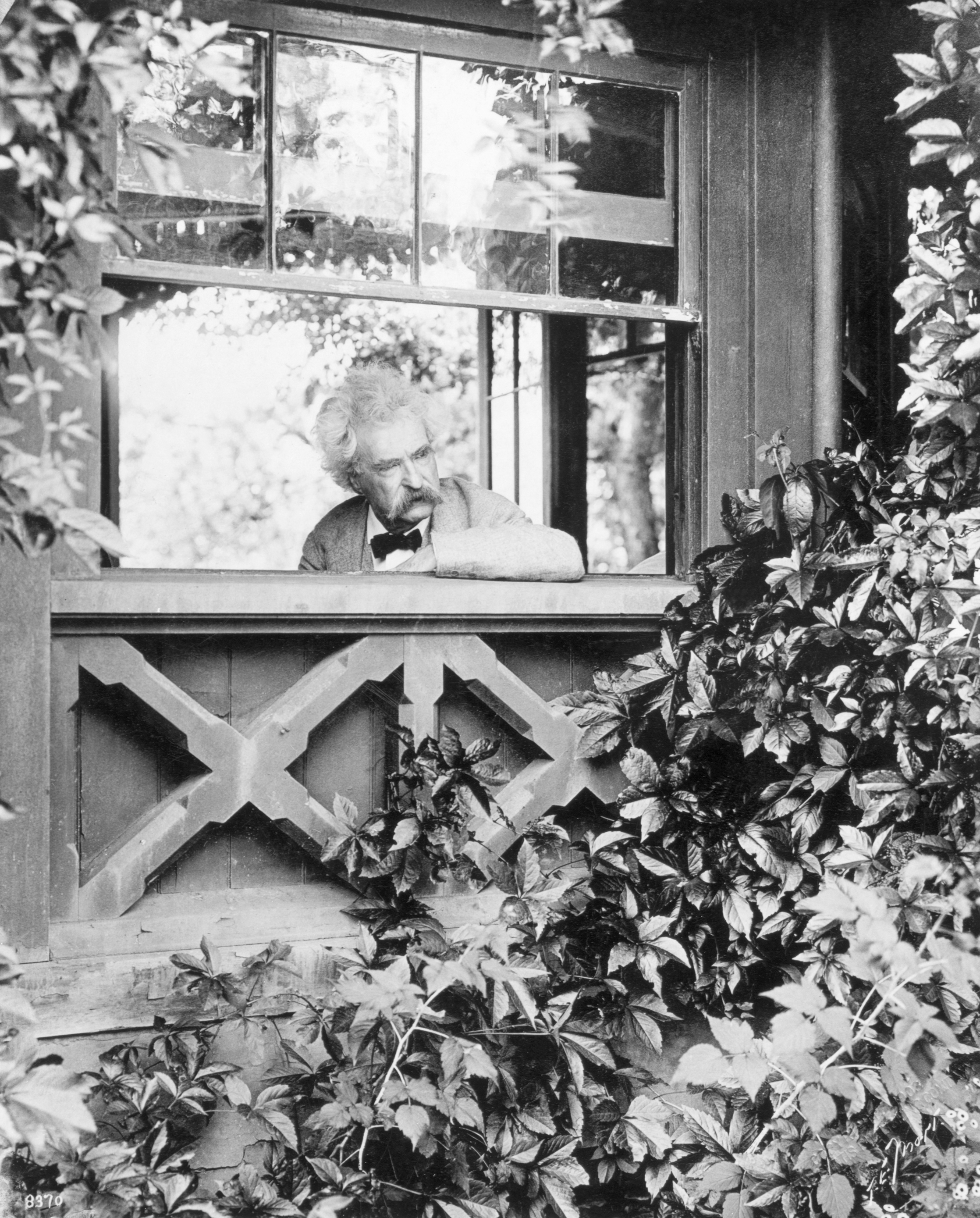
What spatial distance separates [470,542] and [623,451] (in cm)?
484

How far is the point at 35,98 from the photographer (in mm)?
2100

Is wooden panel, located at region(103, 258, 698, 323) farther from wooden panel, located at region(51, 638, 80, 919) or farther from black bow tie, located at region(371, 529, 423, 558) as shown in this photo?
black bow tie, located at region(371, 529, 423, 558)

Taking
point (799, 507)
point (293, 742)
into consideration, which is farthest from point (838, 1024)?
point (293, 742)

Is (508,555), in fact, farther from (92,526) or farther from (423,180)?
(92,526)

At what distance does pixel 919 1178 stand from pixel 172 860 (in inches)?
71.5

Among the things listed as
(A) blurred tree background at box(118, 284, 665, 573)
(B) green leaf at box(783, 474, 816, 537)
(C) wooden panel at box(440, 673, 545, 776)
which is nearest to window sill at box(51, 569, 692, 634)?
(C) wooden panel at box(440, 673, 545, 776)

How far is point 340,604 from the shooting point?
9.70 feet

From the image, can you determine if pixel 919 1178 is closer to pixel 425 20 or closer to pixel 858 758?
pixel 858 758

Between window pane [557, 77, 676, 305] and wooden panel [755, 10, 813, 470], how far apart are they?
249mm

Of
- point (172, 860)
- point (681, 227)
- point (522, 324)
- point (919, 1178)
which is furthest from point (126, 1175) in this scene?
point (522, 324)

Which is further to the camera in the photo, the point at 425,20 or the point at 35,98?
the point at 425,20

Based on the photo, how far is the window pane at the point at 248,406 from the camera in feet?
23.1

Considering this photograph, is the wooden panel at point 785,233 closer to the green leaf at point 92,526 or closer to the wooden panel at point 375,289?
the wooden panel at point 375,289

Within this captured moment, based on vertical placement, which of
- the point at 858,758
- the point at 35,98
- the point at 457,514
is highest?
the point at 35,98
